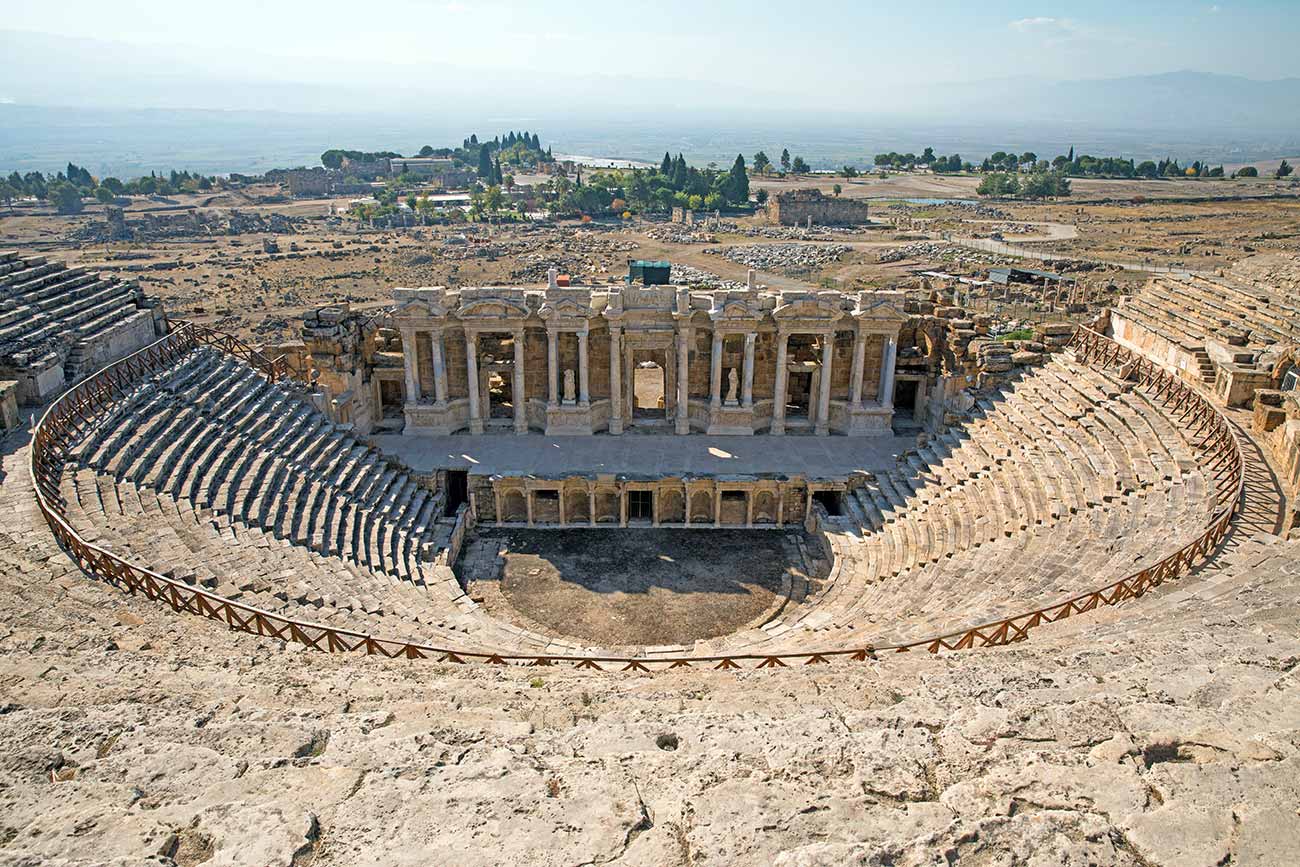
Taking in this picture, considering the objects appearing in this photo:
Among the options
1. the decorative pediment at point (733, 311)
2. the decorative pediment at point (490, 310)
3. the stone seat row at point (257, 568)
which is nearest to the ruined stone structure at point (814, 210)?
the decorative pediment at point (733, 311)

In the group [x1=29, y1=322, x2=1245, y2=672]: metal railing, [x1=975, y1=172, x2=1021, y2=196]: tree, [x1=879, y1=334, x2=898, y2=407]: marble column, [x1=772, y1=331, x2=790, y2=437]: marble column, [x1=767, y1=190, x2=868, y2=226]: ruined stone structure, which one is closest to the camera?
[x1=29, y1=322, x2=1245, y2=672]: metal railing

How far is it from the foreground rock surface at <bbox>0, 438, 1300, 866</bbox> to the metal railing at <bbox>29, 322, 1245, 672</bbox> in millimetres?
1093

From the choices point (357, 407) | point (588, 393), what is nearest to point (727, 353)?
point (588, 393)

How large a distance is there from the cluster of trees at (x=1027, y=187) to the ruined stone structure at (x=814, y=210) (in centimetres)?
3838

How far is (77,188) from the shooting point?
139625 millimetres

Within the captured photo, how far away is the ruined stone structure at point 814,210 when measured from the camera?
11150cm

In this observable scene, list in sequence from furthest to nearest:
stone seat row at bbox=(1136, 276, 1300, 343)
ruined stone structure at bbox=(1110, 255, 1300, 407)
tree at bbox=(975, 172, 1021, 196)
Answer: tree at bbox=(975, 172, 1021, 196) → stone seat row at bbox=(1136, 276, 1300, 343) → ruined stone structure at bbox=(1110, 255, 1300, 407)

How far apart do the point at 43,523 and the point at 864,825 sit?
14.9 m

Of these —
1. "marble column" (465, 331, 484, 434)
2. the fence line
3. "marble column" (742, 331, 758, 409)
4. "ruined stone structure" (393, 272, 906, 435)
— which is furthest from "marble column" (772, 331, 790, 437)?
the fence line

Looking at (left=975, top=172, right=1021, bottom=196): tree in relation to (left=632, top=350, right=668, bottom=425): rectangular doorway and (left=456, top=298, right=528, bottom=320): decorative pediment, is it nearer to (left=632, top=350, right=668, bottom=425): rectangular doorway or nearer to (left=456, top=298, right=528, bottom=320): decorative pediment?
(left=632, top=350, right=668, bottom=425): rectangular doorway

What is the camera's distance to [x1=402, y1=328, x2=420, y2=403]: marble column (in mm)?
29172

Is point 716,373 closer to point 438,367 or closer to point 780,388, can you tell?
point 780,388

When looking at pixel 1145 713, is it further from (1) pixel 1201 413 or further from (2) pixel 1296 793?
(1) pixel 1201 413

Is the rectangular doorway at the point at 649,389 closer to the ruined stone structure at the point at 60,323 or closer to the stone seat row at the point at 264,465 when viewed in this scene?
the stone seat row at the point at 264,465
